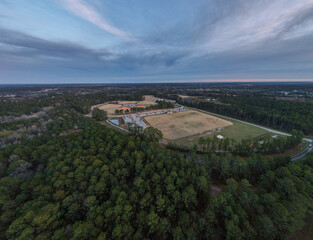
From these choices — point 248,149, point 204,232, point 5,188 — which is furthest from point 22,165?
point 248,149

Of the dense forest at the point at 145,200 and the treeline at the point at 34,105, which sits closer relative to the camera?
the dense forest at the point at 145,200

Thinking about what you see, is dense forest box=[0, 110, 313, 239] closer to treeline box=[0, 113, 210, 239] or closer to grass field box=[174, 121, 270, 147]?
treeline box=[0, 113, 210, 239]

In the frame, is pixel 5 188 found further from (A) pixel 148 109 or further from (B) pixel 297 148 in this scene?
(A) pixel 148 109

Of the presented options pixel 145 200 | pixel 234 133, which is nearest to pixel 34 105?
pixel 145 200

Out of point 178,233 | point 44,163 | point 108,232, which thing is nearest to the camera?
point 178,233

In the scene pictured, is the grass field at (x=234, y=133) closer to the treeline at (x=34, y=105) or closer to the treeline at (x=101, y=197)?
the treeline at (x=101, y=197)

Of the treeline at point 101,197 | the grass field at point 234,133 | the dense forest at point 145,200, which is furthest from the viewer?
the grass field at point 234,133

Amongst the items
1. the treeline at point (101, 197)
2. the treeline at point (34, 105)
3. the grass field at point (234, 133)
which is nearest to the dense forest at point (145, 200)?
the treeline at point (101, 197)
